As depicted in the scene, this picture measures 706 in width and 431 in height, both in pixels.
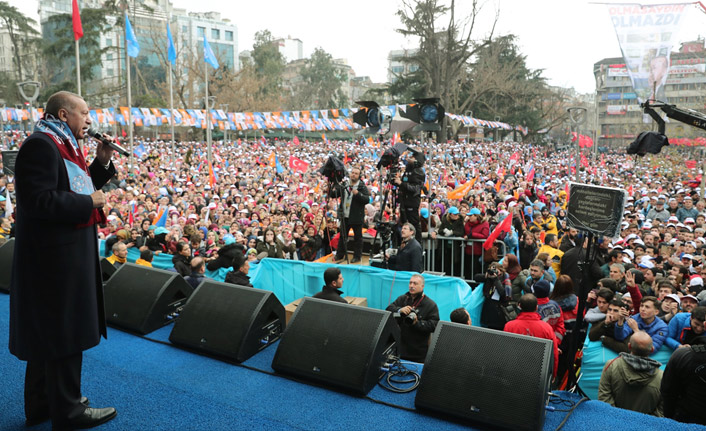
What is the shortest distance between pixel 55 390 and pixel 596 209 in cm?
385

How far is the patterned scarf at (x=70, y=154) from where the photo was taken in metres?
2.36

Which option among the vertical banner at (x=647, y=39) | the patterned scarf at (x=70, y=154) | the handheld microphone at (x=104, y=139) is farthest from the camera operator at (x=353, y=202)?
the vertical banner at (x=647, y=39)

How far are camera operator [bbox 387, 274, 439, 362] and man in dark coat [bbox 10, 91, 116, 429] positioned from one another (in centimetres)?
314

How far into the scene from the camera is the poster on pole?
3844 mm

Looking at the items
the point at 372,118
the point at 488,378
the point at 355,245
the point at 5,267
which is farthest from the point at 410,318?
the point at 372,118

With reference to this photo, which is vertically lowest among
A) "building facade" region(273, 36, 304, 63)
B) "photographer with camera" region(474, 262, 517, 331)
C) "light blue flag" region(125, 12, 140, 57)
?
"photographer with camera" region(474, 262, 517, 331)

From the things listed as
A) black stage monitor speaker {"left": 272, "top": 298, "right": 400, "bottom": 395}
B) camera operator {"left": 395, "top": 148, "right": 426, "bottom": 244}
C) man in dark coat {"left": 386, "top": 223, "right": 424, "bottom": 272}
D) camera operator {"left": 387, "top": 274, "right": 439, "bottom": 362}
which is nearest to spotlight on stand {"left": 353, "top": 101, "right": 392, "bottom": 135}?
camera operator {"left": 395, "top": 148, "right": 426, "bottom": 244}

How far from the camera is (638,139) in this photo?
31.0 feet

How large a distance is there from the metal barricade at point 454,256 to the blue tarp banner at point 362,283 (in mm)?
1879

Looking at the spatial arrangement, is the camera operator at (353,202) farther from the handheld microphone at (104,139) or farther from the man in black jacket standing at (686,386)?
the handheld microphone at (104,139)

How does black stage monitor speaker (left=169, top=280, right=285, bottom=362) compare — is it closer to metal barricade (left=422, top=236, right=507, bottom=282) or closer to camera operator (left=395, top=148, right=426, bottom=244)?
camera operator (left=395, top=148, right=426, bottom=244)

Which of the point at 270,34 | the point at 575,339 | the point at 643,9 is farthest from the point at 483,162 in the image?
the point at 270,34

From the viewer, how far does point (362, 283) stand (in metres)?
7.15

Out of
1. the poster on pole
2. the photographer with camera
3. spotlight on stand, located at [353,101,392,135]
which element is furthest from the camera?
spotlight on stand, located at [353,101,392,135]
